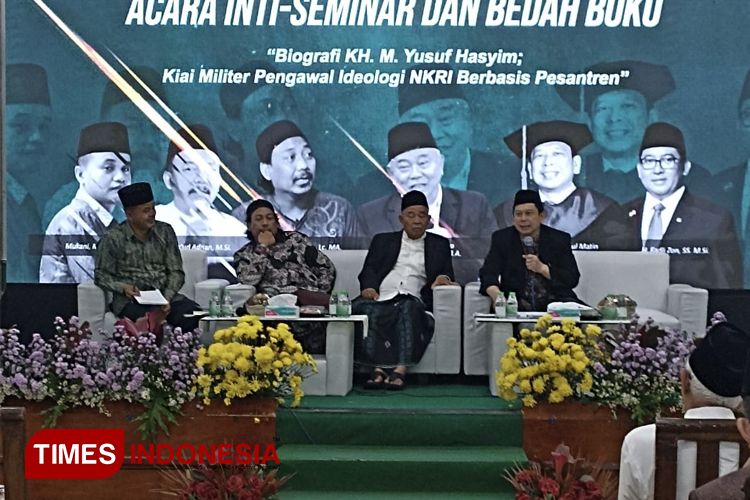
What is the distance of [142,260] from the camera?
21.6ft

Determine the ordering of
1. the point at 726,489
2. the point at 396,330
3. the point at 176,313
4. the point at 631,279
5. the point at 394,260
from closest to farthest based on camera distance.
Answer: the point at 726,489 < the point at 396,330 < the point at 176,313 < the point at 394,260 < the point at 631,279

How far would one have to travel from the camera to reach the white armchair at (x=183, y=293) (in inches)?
254

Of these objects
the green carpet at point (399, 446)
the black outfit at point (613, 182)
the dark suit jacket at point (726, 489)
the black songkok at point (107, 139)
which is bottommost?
the green carpet at point (399, 446)

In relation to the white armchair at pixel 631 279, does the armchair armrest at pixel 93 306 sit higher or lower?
lower

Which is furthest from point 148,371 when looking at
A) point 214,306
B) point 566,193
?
point 566,193

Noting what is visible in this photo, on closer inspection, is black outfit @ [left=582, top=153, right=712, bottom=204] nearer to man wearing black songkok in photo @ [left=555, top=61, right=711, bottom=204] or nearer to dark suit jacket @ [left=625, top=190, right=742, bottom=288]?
man wearing black songkok in photo @ [left=555, top=61, right=711, bottom=204]

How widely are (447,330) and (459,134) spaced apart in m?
1.50

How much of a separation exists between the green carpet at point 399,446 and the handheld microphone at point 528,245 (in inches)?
41.8

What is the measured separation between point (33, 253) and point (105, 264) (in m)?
1.14

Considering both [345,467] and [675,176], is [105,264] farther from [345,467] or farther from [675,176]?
[675,176]

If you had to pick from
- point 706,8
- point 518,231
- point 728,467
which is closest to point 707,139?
point 706,8

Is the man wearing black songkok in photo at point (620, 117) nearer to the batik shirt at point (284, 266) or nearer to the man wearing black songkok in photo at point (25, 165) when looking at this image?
the batik shirt at point (284, 266)

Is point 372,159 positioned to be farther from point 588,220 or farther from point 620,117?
point 620,117

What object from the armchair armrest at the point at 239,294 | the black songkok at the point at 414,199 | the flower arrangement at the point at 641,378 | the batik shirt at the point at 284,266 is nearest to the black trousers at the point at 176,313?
the armchair armrest at the point at 239,294
